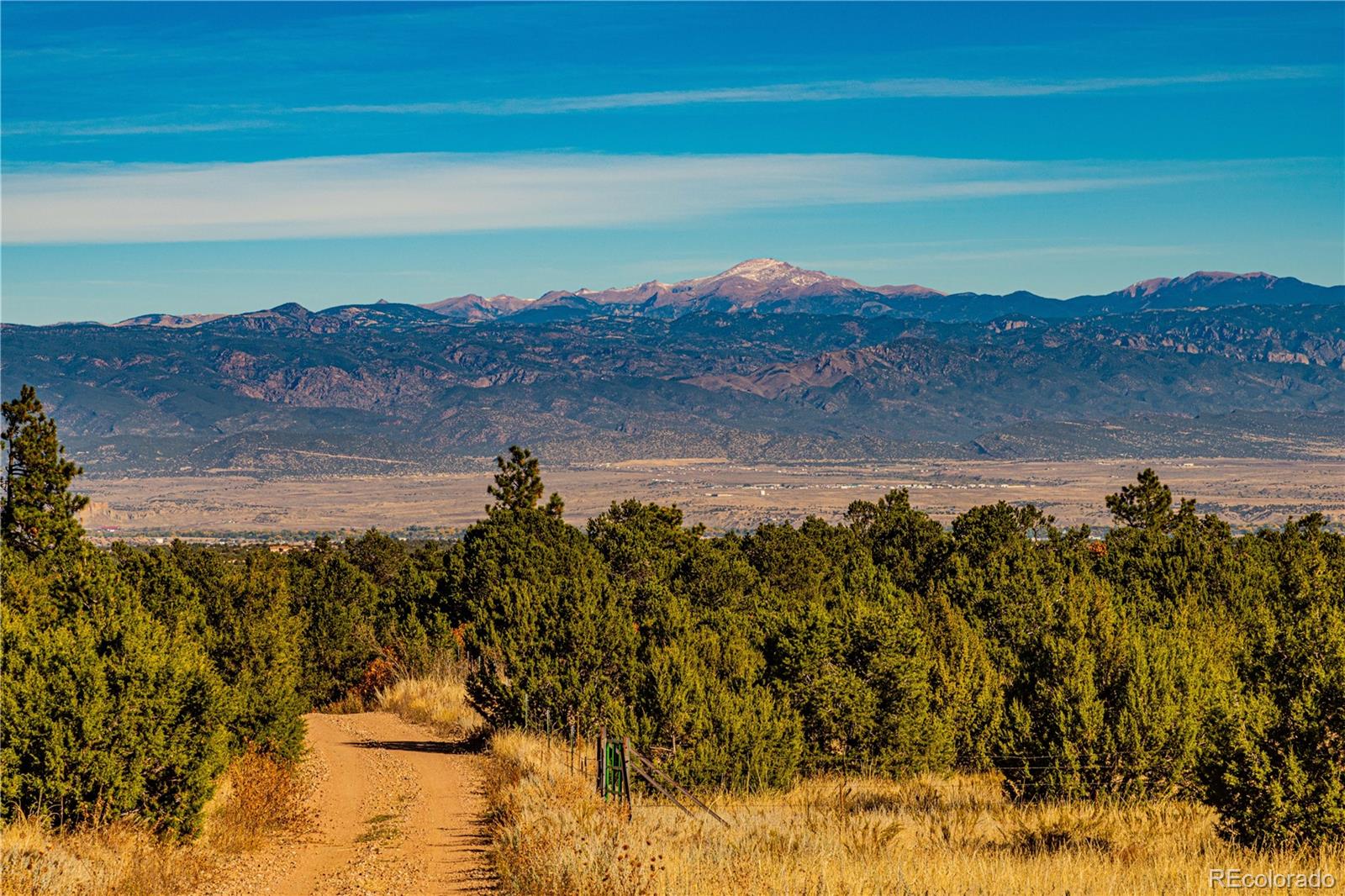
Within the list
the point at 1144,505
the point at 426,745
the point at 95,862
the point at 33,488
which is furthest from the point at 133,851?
the point at 1144,505

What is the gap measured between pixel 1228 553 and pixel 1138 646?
32.0 m

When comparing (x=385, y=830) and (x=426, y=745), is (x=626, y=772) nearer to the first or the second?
(x=385, y=830)

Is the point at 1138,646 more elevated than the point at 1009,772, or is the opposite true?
the point at 1138,646

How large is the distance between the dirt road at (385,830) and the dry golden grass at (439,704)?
148 cm

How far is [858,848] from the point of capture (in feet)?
57.9

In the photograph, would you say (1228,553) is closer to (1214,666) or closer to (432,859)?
(1214,666)

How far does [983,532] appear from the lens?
6544 centimetres

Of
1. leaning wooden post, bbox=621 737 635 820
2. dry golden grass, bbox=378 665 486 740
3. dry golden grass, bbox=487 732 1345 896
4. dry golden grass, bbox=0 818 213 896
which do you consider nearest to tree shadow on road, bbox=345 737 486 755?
dry golden grass, bbox=378 665 486 740

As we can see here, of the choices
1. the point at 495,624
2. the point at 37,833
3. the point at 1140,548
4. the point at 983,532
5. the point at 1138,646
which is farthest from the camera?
the point at 983,532

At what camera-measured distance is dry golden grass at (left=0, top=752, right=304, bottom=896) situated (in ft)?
52.0

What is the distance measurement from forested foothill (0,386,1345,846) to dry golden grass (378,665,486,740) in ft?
4.23

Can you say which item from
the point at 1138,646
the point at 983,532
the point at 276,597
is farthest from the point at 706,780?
the point at 983,532

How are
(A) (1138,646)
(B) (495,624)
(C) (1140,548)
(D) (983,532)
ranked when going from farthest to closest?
(D) (983,532)
(C) (1140,548)
(B) (495,624)
(A) (1138,646)

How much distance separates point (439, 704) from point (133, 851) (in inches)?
767
